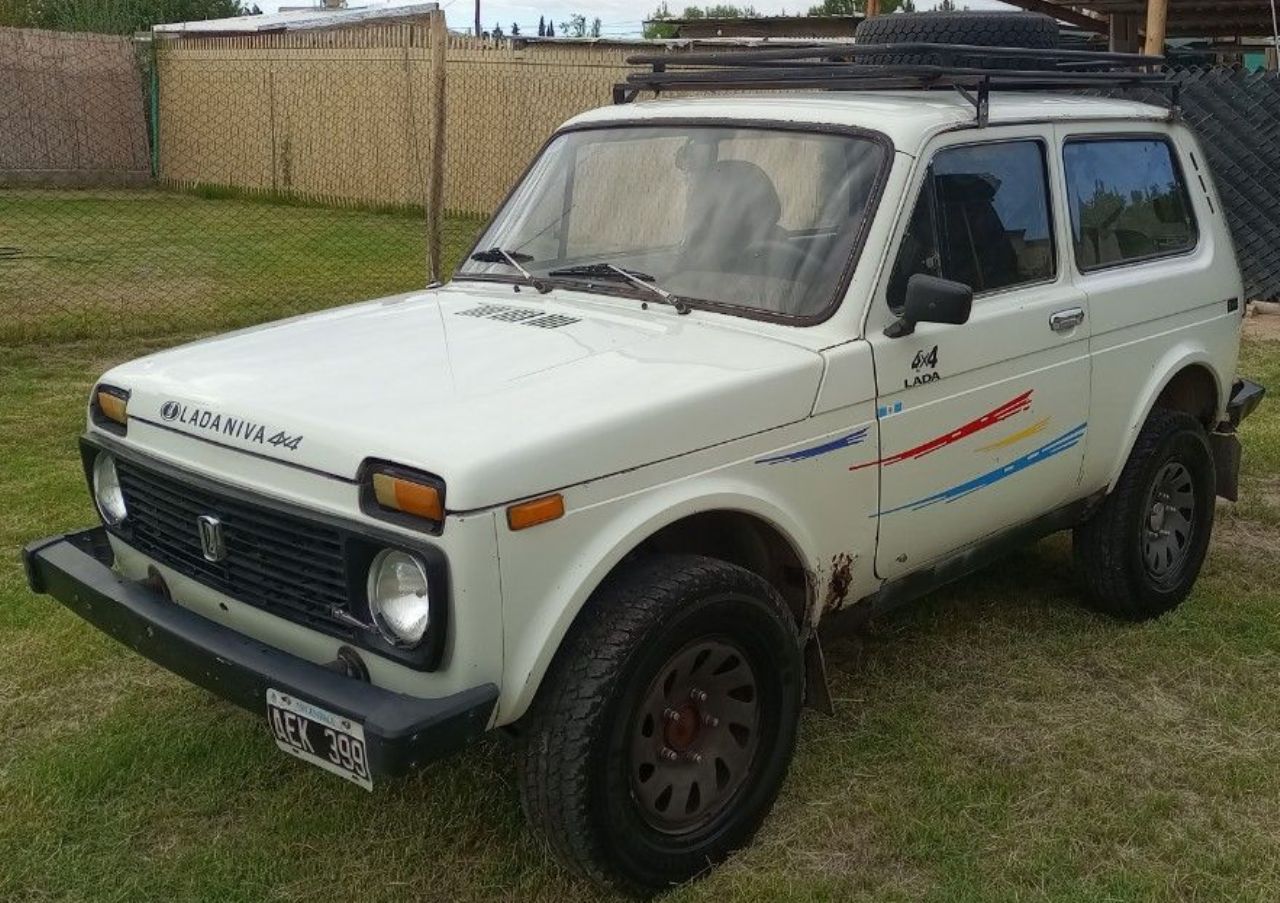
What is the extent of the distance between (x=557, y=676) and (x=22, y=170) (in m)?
17.9

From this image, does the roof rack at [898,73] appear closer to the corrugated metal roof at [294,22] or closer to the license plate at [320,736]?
the license plate at [320,736]

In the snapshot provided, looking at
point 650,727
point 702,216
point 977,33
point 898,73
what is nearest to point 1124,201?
point 977,33

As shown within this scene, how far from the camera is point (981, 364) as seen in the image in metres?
3.86

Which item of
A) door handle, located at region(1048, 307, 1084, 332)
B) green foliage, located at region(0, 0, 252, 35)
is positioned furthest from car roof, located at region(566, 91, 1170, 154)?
green foliage, located at region(0, 0, 252, 35)

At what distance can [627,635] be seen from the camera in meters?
2.92

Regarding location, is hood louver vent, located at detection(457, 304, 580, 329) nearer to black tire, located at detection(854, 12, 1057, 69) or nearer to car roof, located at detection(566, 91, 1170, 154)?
car roof, located at detection(566, 91, 1170, 154)

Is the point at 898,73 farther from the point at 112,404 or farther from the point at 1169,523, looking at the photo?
the point at 112,404

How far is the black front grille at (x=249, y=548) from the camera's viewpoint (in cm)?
289

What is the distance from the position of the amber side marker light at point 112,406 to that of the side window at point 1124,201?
3006 millimetres

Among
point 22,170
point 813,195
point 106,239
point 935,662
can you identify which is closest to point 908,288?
point 813,195

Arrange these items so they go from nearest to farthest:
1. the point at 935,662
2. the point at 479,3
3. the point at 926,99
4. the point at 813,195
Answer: the point at 813,195 < the point at 926,99 < the point at 935,662 < the point at 479,3

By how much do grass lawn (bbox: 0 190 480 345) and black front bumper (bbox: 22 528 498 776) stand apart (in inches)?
248

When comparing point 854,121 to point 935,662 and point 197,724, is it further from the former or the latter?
point 197,724

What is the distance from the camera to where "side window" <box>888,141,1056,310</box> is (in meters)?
3.75
